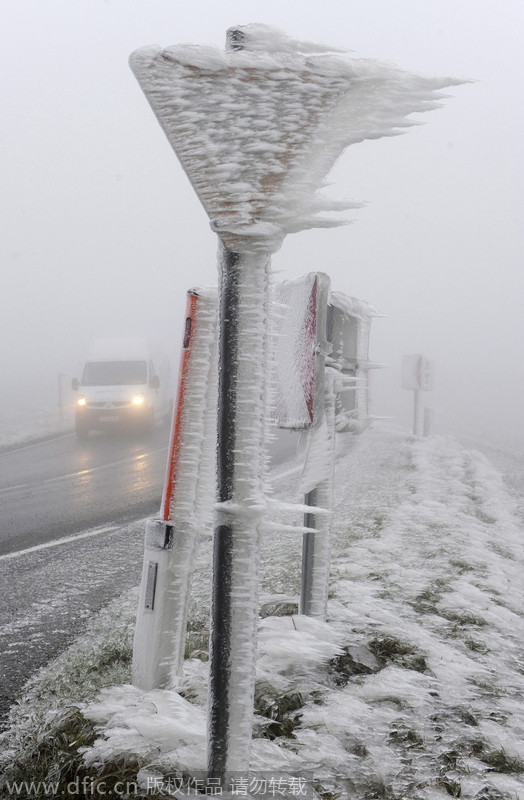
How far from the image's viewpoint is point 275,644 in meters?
2.58

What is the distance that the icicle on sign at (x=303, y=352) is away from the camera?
2291 millimetres

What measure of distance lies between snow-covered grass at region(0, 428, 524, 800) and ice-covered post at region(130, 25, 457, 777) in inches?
14.6

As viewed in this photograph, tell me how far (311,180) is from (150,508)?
6943mm

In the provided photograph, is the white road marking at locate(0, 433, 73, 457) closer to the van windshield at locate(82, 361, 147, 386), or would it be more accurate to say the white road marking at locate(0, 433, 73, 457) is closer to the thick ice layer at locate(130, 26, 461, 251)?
the van windshield at locate(82, 361, 147, 386)

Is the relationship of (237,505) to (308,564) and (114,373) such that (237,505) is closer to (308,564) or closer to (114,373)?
(308,564)

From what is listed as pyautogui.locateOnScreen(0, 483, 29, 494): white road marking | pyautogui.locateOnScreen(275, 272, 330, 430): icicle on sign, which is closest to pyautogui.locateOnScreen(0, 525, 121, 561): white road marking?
pyautogui.locateOnScreen(0, 483, 29, 494): white road marking

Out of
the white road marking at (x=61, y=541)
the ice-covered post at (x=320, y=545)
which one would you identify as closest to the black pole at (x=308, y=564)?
the ice-covered post at (x=320, y=545)

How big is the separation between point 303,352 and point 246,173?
0.96m

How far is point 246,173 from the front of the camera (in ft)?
4.77

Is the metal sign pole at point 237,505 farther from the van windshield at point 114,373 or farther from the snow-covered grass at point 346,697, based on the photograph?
the van windshield at point 114,373

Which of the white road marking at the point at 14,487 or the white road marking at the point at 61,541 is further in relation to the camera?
the white road marking at the point at 14,487

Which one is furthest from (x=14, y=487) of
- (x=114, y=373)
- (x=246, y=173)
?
(x=246, y=173)

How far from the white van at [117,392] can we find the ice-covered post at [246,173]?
48.1ft

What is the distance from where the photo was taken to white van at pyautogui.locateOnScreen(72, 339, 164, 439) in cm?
1594
